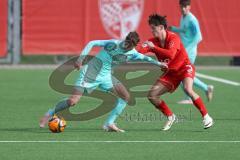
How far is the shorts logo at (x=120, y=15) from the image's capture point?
81.1 ft

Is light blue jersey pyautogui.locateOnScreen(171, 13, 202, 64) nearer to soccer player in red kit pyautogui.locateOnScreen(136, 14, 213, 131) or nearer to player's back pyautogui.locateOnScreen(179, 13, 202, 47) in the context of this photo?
player's back pyautogui.locateOnScreen(179, 13, 202, 47)

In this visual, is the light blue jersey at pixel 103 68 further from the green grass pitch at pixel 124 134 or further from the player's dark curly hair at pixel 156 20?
the green grass pitch at pixel 124 134

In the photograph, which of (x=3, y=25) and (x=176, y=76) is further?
(x=3, y=25)

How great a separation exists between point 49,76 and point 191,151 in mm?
11423

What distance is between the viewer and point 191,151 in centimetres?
1123

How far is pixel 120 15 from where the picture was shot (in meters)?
24.7

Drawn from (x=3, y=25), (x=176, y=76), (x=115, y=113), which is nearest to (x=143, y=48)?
(x=176, y=76)

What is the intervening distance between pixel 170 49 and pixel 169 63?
13.7 inches

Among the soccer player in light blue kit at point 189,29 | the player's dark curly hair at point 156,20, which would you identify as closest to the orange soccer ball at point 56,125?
the player's dark curly hair at point 156,20

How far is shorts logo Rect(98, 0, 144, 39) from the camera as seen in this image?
2473 centimetres

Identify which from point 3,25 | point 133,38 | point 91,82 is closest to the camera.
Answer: point 133,38

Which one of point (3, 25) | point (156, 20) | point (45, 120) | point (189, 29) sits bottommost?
point (3, 25)

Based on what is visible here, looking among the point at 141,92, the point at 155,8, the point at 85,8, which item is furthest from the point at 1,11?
the point at 141,92

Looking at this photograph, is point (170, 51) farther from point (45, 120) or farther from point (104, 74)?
point (45, 120)
